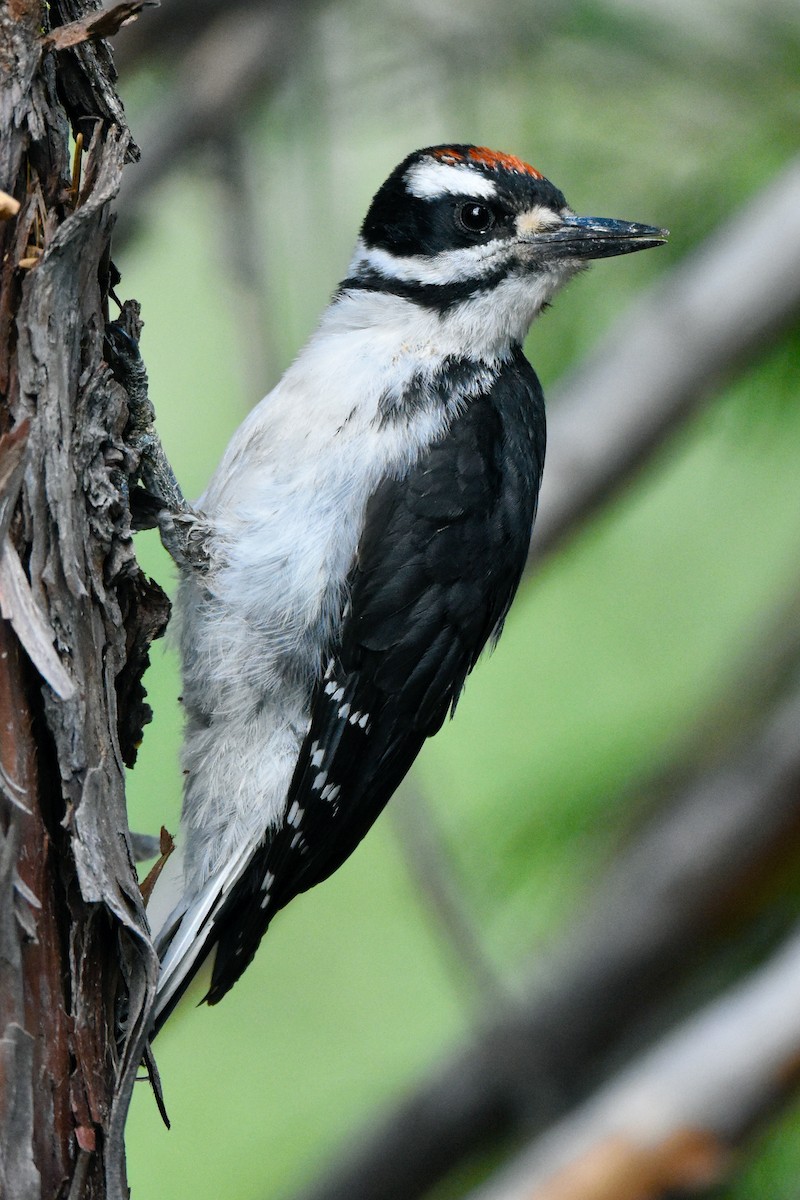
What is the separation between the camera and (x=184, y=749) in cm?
255

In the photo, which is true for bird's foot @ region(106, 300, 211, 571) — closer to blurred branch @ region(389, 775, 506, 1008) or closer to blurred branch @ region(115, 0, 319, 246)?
blurred branch @ region(389, 775, 506, 1008)

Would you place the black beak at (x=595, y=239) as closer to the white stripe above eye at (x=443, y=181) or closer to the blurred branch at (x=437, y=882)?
the white stripe above eye at (x=443, y=181)

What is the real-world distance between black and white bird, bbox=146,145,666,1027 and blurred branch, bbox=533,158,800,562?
1.62 ft

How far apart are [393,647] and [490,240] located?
3.12 feet

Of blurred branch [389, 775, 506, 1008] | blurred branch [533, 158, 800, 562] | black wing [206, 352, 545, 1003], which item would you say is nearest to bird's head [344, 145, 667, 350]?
black wing [206, 352, 545, 1003]

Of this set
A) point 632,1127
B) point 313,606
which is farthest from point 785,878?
point 313,606

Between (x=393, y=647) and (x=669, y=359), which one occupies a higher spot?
(x=669, y=359)

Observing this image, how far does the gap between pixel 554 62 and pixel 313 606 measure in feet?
7.09

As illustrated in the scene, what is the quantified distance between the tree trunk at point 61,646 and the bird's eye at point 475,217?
42.2 inches

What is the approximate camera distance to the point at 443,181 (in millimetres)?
2791

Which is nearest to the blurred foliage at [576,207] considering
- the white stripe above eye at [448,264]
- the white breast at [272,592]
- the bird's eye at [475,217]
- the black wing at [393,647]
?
the white breast at [272,592]

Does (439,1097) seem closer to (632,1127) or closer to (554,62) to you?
(632,1127)

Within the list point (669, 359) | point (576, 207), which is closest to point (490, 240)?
point (669, 359)

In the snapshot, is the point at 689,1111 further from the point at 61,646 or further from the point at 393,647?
the point at 61,646
